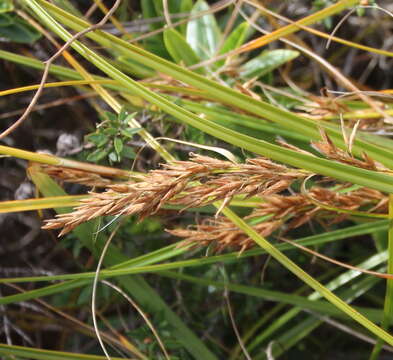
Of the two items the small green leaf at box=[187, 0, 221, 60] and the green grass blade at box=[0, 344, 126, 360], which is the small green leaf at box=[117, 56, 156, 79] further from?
the green grass blade at box=[0, 344, 126, 360]

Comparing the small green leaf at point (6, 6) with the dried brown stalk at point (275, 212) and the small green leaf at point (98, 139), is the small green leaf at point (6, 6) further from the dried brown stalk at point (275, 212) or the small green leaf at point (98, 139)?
the dried brown stalk at point (275, 212)

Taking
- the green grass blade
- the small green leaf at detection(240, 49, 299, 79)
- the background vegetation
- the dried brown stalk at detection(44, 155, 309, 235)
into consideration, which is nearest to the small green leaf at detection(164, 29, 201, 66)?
the background vegetation

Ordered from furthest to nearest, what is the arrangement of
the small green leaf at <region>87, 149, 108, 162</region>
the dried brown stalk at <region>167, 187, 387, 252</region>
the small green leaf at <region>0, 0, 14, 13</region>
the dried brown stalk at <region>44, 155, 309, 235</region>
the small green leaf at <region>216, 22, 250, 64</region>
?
1. the small green leaf at <region>216, 22, 250, 64</region>
2. the small green leaf at <region>0, 0, 14, 13</region>
3. the small green leaf at <region>87, 149, 108, 162</region>
4. the dried brown stalk at <region>167, 187, 387, 252</region>
5. the dried brown stalk at <region>44, 155, 309, 235</region>

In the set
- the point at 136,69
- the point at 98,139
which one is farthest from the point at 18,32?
the point at 98,139

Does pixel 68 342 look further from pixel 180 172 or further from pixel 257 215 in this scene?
pixel 180 172

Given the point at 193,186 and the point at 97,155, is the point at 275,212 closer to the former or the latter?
the point at 193,186

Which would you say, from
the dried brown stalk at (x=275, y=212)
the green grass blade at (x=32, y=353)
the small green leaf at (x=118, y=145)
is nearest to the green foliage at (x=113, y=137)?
the small green leaf at (x=118, y=145)

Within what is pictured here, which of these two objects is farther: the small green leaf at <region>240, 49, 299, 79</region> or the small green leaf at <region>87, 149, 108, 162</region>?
the small green leaf at <region>240, 49, 299, 79</region>

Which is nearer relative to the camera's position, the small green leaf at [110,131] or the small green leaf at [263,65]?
the small green leaf at [110,131]
